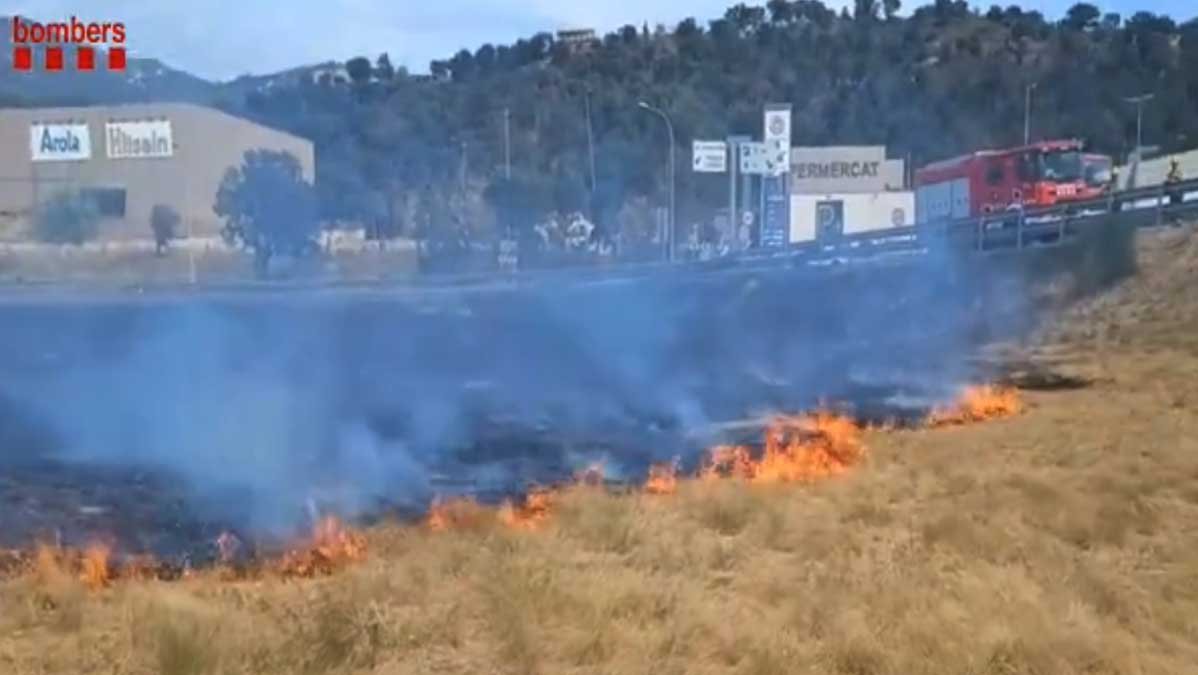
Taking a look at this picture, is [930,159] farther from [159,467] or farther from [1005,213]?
[159,467]

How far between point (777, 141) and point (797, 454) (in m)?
34.8

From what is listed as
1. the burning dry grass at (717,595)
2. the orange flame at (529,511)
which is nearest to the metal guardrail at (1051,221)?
the burning dry grass at (717,595)

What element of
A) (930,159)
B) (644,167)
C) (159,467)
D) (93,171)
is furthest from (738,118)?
(159,467)

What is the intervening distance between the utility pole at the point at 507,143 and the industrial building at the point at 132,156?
76.6 feet

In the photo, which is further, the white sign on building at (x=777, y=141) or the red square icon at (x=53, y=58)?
the white sign on building at (x=777, y=141)

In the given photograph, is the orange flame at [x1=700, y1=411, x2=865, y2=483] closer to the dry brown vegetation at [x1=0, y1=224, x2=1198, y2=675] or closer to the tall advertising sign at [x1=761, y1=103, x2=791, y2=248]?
the dry brown vegetation at [x1=0, y1=224, x2=1198, y2=675]

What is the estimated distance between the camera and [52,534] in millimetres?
13234

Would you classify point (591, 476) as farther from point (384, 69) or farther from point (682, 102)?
point (682, 102)

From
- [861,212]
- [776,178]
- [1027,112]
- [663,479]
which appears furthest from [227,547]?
[1027,112]

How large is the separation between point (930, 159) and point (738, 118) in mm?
12214

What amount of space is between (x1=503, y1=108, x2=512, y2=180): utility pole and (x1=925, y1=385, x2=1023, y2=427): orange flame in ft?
96.5

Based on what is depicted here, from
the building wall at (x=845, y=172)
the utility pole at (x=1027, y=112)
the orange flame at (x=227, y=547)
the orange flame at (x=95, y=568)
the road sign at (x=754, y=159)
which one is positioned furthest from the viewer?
the utility pole at (x=1027, y=112)

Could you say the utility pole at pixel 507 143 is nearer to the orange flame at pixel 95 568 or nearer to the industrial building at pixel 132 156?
the industrial building at pixel 132 156

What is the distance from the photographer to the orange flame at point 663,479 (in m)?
14.7
